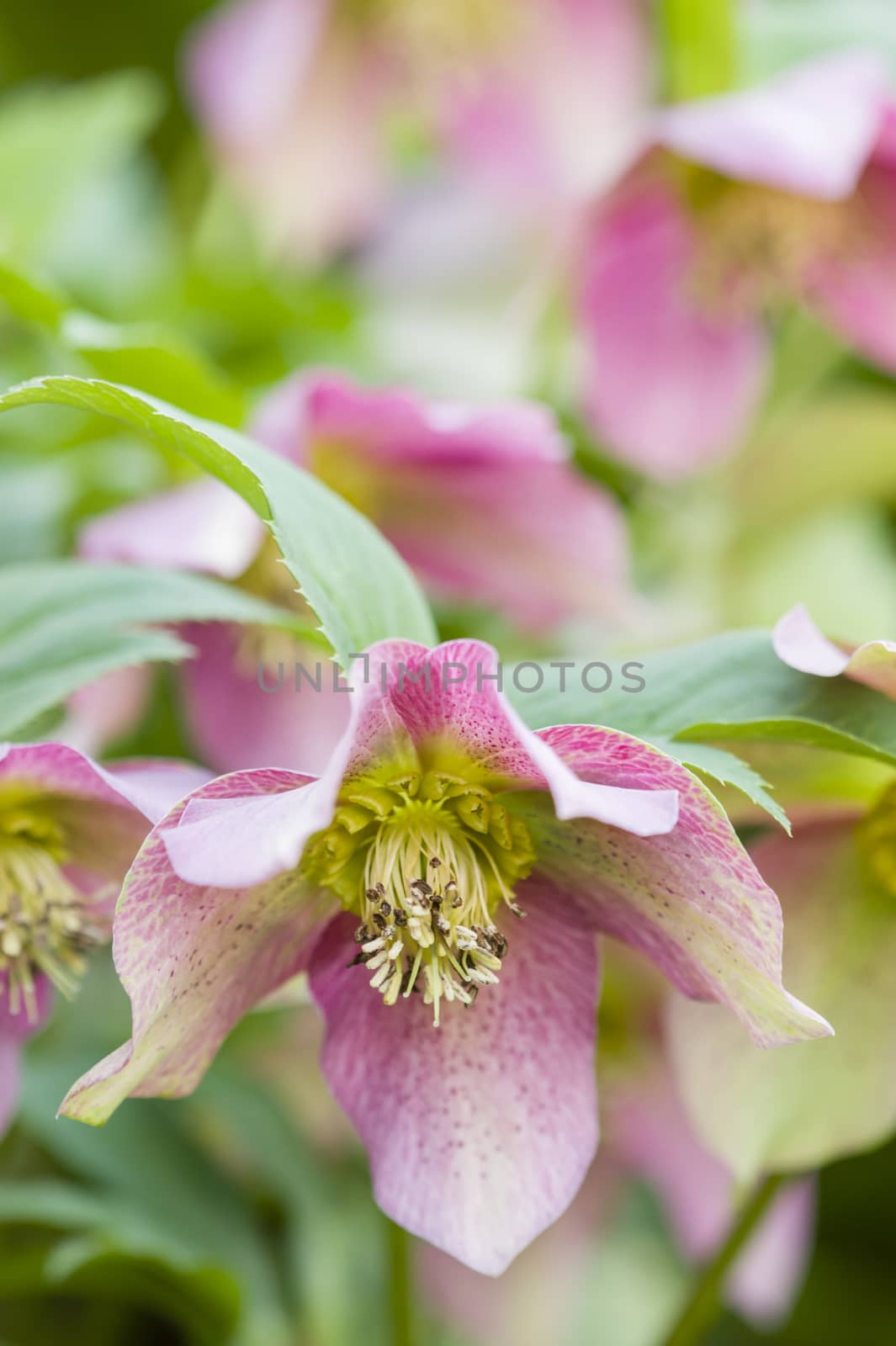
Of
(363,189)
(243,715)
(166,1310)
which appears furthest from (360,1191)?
(363,189)

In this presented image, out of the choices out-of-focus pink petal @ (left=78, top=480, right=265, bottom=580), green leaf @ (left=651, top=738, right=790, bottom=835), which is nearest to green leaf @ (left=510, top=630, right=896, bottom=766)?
green leaf @ (left=651, top=738, right=790, bottom=835)

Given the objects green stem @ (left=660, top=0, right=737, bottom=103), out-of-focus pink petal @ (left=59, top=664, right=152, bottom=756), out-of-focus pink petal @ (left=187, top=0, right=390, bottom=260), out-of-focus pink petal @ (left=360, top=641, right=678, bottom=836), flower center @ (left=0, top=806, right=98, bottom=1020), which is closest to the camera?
out-of-focus pink petal @ (left=360, top=641, right=678, bottom=836)

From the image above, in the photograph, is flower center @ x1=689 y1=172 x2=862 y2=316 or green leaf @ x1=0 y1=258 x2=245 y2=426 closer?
green leaf @ x1=0 y1=258 x2=245 y2=426

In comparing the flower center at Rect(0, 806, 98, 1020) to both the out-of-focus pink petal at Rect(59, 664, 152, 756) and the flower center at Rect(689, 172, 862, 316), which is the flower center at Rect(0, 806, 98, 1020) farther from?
the flower center at Rect(689, 172, 862, 316)

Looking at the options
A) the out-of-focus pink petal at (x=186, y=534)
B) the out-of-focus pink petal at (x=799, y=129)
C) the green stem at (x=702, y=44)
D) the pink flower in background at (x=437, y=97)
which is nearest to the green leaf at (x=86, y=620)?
the out-of-focus pink petal at (x=186, y=534)

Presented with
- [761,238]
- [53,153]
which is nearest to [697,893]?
[761,238]

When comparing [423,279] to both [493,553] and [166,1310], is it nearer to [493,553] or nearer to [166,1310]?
[493,553]
